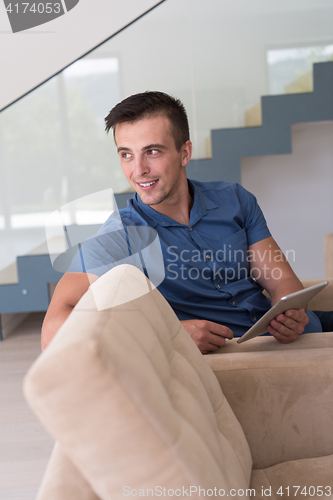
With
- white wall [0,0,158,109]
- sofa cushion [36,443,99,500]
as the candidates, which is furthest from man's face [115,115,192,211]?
white wall [0,0,158,109]

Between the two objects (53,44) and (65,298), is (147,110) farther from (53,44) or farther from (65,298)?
(53,44)

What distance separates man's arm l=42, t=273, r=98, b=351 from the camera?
3.25 feet

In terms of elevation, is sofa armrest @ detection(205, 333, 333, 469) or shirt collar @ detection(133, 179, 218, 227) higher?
shirt collar @ detection(133, 179, 218, 227)

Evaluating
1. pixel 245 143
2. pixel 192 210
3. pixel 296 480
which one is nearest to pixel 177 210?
pixel 192 210

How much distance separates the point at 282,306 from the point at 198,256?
367 mm

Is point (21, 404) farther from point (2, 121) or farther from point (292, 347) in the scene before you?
point (2, 121)

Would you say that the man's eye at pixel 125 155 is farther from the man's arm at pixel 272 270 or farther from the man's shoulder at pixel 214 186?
the man's arm at pixel 272 270

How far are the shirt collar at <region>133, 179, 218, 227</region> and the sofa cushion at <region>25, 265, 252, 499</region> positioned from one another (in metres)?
0.73

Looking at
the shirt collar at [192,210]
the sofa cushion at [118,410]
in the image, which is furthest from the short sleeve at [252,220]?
the sofa cushion at [118,410]

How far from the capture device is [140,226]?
1322 mm

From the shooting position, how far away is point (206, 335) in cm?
106

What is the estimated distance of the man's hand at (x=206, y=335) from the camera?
1.05 metres

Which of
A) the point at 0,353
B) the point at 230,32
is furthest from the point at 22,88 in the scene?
the point at 0,353

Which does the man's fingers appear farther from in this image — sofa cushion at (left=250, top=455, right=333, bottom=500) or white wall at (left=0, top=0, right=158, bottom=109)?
white wall at (left=0, top=0, right=158, bottom=109)
